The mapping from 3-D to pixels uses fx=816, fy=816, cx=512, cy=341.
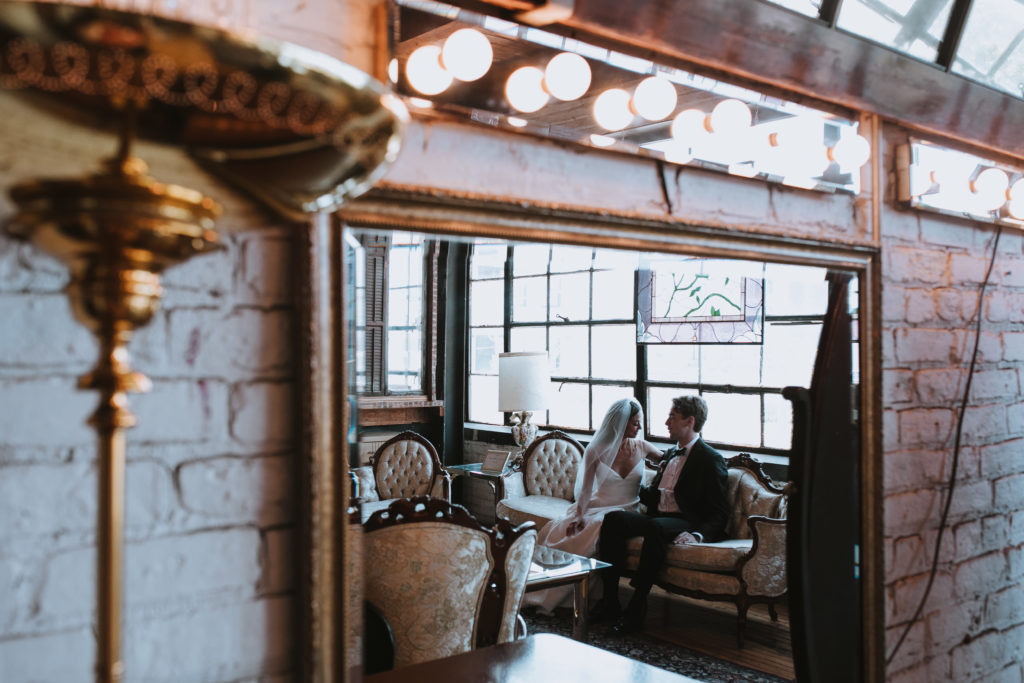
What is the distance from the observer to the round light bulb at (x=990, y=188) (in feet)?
7.88

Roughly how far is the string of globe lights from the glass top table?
2166mm

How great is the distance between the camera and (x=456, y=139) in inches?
52.6

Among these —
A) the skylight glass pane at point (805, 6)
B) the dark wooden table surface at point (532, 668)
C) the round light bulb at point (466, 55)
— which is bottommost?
the dark wooden table surface at point (532, 668)

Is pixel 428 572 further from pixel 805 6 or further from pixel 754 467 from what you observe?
pixel 754 467

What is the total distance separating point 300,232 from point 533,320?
20.7ft

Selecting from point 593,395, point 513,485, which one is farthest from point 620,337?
point 513,485

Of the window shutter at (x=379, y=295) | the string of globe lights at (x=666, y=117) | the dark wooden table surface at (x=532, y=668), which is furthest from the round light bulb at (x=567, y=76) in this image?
the window shutter at (x=379, y=295)

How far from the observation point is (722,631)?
179 inches

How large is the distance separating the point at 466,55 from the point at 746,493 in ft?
13.2

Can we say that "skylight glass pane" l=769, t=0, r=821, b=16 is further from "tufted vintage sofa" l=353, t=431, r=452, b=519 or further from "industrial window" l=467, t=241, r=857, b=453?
"tufted vintage sofa" l=353, t=431, r=452, b=519

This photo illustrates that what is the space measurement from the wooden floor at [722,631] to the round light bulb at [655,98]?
3092 mm

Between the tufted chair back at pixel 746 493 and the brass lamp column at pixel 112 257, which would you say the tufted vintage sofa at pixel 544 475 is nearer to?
the tufted chair back at pixel 746 493

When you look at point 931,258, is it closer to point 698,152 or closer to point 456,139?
point 698,152

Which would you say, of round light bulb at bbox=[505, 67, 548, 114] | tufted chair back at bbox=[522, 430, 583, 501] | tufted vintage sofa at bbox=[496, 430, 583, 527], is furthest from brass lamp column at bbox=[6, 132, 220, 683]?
tufted chair back at bbox=[522, 430, 583, 501]
